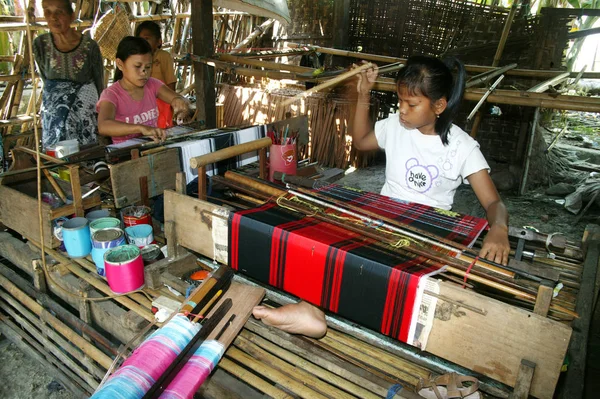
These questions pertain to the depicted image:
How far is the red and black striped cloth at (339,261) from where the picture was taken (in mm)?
1458

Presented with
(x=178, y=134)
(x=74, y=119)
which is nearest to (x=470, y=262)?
(x=178, y=134)

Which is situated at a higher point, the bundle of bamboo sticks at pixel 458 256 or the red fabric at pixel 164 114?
the red fabric at pixel 164 114

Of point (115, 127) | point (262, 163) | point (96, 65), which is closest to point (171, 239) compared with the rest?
point (262, 163)

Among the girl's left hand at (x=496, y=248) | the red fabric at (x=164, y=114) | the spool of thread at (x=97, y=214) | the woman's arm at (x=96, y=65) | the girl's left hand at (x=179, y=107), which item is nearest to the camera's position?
the girl's left hand at (x=496, y=248)

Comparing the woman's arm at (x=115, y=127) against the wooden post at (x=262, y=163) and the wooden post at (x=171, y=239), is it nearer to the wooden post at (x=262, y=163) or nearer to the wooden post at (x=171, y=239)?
the wooden post at (x=262, y=163)

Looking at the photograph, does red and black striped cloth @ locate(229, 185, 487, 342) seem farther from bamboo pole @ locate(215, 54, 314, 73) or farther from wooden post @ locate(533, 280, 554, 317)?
bamboo pole @ locate(215, 54, 314, 73)

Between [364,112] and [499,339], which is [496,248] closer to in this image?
[499,339]

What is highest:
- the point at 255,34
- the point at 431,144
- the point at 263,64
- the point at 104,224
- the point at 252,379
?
the point at 255,34

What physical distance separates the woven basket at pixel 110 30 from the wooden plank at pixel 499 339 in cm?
474

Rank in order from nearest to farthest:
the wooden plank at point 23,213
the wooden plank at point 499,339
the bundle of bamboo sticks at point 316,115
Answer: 1. the wooden plank at point 499,339
2. the wooden plank at point 23,213
3. the bundle of bamboo sticks at point 316,115

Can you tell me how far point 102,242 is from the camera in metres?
2.00

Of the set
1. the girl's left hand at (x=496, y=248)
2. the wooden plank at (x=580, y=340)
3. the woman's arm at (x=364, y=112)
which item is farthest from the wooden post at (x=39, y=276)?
the wooden plank at (x=580, y=340)

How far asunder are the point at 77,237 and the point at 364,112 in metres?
1.81

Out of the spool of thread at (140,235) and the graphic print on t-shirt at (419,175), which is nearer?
the spool of thread at (140,235)
